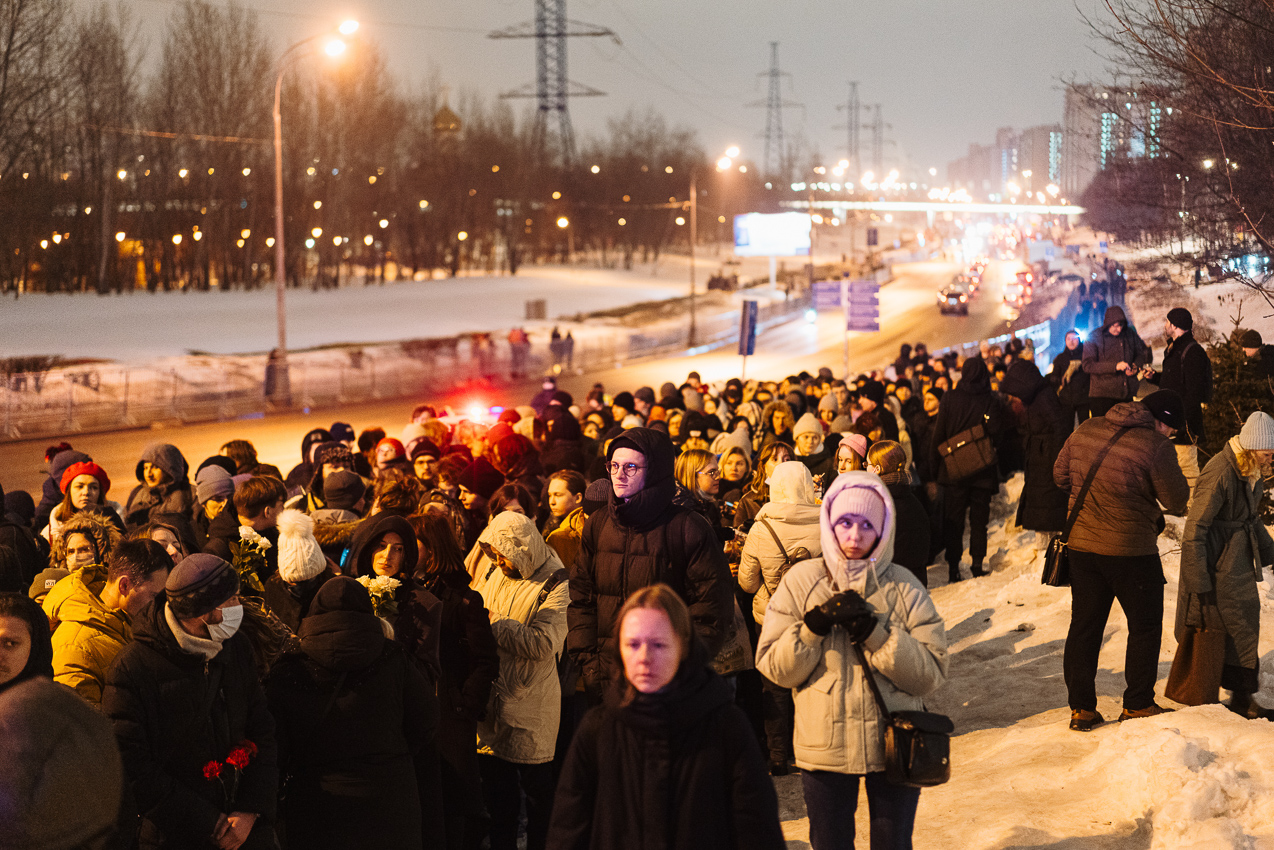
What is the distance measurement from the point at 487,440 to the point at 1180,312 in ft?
20.4

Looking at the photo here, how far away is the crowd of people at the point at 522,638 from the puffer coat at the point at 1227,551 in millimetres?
17

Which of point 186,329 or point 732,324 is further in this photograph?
point 732,324

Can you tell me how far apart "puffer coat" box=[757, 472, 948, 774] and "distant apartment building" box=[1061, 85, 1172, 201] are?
8.18m

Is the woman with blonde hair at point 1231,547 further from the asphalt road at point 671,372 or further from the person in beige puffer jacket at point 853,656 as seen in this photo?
the asphalt road at point 671,372

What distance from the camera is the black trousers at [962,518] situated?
1183 cm

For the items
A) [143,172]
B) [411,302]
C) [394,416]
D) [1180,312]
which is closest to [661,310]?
[411,302]

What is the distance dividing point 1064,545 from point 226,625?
4860mm

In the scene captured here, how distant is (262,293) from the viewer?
64.8 meters

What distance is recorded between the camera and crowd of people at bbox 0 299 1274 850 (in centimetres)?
316

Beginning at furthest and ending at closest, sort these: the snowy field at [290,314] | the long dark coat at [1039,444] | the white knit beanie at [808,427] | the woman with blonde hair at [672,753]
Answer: the snowy field at [290,314], the long dark coat at [1039,444], the white knit beanie at [808,427], the woman with blonde hair at [672,753]

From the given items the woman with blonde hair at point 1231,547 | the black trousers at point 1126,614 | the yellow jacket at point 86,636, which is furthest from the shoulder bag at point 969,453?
the yellow jacket at point 86,636

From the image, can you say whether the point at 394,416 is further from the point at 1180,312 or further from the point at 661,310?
the point at 661,310

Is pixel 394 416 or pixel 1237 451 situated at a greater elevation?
pixel 1237 451

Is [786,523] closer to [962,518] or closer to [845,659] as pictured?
[845,659]
